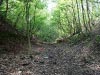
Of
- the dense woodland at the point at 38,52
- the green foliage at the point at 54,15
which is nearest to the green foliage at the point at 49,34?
the green foliage at the point at 54,15

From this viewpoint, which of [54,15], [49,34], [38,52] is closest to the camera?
[38,52]

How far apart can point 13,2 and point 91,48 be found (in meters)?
13.0

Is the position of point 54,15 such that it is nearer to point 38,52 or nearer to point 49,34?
point 49,34

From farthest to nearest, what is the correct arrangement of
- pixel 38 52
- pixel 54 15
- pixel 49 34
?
pixel 49 34 < pixel 54 15 < pixel 38 52

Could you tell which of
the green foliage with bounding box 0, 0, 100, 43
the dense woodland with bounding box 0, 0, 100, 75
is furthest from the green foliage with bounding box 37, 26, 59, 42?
the dense woodland with bounding box 0, 0, 100, 75

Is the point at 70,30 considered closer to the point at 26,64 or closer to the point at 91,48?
the point at 91,48

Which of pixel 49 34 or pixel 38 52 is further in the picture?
pixel 49 34

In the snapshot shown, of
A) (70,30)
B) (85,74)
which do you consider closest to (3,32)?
Result: (85,74)

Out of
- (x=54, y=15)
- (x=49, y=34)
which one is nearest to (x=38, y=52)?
(x=54, y=15)

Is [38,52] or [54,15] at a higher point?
[54,15]

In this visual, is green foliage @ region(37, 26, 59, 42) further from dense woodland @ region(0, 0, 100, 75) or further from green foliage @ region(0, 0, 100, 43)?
dense woodland @ region(0, 0, 100, 75)

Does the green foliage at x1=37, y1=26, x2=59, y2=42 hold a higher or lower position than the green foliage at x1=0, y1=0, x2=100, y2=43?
lower

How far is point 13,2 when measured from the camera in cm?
2630

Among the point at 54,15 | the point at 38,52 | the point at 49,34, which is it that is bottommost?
the point at 49,34
